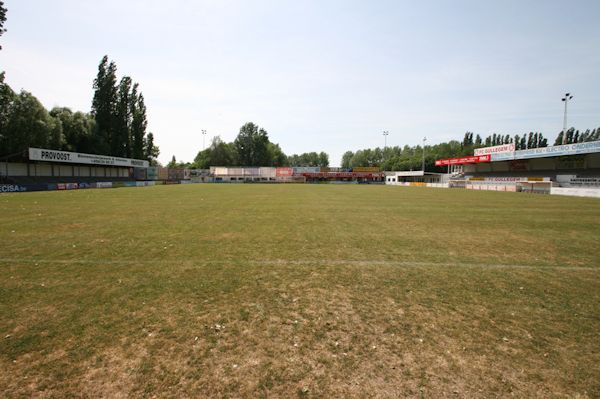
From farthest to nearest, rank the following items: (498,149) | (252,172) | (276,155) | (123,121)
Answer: (276,155), (252,172), (123,121), (498,149)

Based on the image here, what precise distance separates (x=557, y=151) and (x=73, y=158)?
7553 cm

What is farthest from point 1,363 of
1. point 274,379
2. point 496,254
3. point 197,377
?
point 496,254

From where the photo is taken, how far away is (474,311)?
5.23 meters

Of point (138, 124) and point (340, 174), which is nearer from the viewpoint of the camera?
point (138, 124)

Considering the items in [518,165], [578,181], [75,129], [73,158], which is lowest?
[578,181]

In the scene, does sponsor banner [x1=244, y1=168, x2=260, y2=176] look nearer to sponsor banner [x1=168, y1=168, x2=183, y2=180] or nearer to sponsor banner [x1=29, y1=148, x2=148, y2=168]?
sponsor banner [x1=168, y1=168, x2=183, y2=180]

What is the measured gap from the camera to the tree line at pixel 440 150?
116 meters

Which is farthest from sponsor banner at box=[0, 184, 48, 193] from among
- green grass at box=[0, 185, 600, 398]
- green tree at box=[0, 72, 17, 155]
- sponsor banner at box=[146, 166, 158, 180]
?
green grass at box=[0, 185, 600, 398]

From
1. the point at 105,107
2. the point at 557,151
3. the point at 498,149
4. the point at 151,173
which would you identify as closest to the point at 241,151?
the point at 151,173

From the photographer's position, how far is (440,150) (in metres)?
146

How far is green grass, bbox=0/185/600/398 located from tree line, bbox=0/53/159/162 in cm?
4952

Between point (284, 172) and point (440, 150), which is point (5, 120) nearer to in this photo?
point (284, 172)

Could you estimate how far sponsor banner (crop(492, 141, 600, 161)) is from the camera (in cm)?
4353

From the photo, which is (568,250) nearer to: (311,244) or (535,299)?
(535,299)
